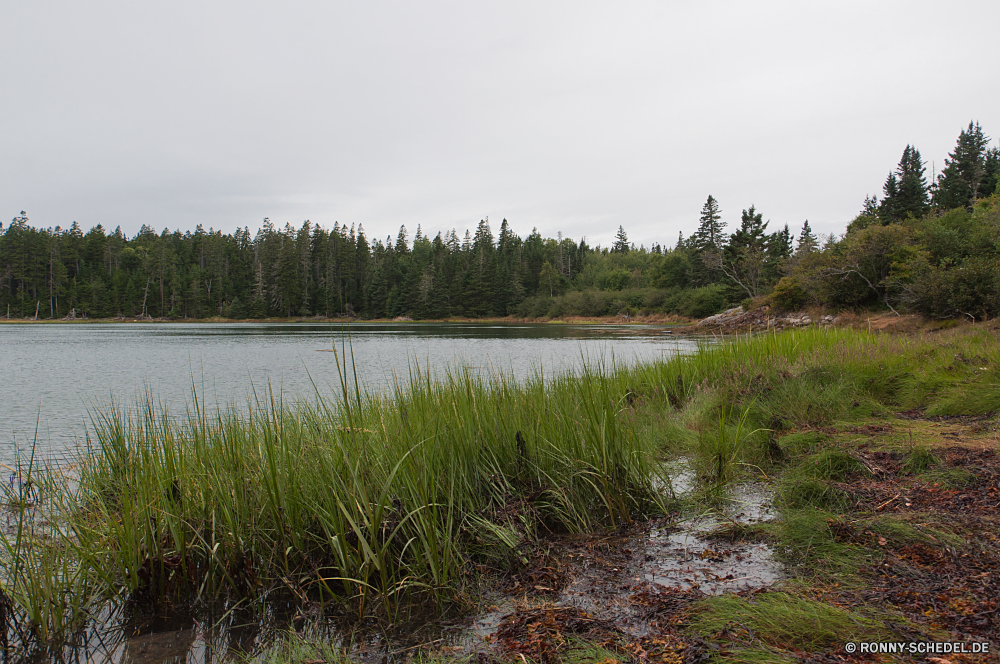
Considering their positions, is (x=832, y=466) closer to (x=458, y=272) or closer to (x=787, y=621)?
(x=787, y=621)

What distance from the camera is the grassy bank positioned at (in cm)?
243

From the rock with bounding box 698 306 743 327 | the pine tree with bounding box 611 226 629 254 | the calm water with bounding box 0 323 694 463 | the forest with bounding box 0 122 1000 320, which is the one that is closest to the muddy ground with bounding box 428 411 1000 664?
the calm water with bounding box 0 323 694 463

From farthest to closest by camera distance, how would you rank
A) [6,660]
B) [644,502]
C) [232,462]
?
[644,502], [232,462], [6,660]

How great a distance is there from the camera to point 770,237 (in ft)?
225

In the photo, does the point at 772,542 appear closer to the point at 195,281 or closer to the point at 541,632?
the point at 541,632

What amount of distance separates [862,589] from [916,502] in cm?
143

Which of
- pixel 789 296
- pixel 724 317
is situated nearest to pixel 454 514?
pixel 789 296

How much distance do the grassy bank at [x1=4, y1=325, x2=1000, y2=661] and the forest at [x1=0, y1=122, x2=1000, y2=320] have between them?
102 feet

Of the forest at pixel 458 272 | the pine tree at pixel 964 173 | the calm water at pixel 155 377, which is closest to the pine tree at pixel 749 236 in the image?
the forest at pixel 458 272

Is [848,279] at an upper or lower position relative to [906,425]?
upper

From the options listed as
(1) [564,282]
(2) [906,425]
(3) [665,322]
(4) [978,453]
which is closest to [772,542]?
(4) [978,453]

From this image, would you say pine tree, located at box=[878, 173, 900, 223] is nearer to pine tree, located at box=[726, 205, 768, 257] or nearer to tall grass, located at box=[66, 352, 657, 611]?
pine tree, located at box=[726, 205, 768, 257]

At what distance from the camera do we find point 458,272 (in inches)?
3610

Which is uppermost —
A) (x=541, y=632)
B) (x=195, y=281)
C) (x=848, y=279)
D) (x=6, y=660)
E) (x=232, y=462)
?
(x=195, y=281)
